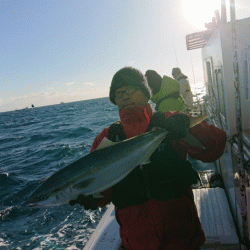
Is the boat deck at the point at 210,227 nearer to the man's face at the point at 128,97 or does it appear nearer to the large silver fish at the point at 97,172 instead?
the large silver fish at the point at 97,172

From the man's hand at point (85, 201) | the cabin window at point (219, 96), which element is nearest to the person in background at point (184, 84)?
the cabin window at point (219, 96)

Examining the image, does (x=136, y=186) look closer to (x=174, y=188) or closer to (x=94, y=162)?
(x=174, y=188)

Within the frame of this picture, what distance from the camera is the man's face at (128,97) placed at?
255 centimetres

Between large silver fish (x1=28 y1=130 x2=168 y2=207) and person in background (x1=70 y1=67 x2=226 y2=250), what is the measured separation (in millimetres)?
148

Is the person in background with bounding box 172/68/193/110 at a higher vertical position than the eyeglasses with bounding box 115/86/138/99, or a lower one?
lower

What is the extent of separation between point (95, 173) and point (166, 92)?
3.64 meters

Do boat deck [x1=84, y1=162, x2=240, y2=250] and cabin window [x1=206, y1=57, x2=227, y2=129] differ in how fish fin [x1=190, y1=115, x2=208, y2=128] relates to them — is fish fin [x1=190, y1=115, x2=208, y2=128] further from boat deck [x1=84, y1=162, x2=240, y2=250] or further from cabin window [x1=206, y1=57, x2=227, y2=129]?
cabin window [x1=206, y1=57, x2=227, y2=129]

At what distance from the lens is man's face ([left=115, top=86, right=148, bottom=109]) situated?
2.55 meters

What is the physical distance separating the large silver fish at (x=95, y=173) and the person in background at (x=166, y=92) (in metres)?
3.12

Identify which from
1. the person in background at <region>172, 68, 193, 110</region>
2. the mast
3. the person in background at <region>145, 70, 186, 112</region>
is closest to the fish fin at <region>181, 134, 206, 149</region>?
the mast

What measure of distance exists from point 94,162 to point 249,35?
3656 mm

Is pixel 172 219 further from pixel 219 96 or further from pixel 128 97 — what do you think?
pixel 219 96

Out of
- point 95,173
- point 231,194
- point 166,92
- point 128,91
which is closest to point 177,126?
point 128,91

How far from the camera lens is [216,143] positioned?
212 cm
